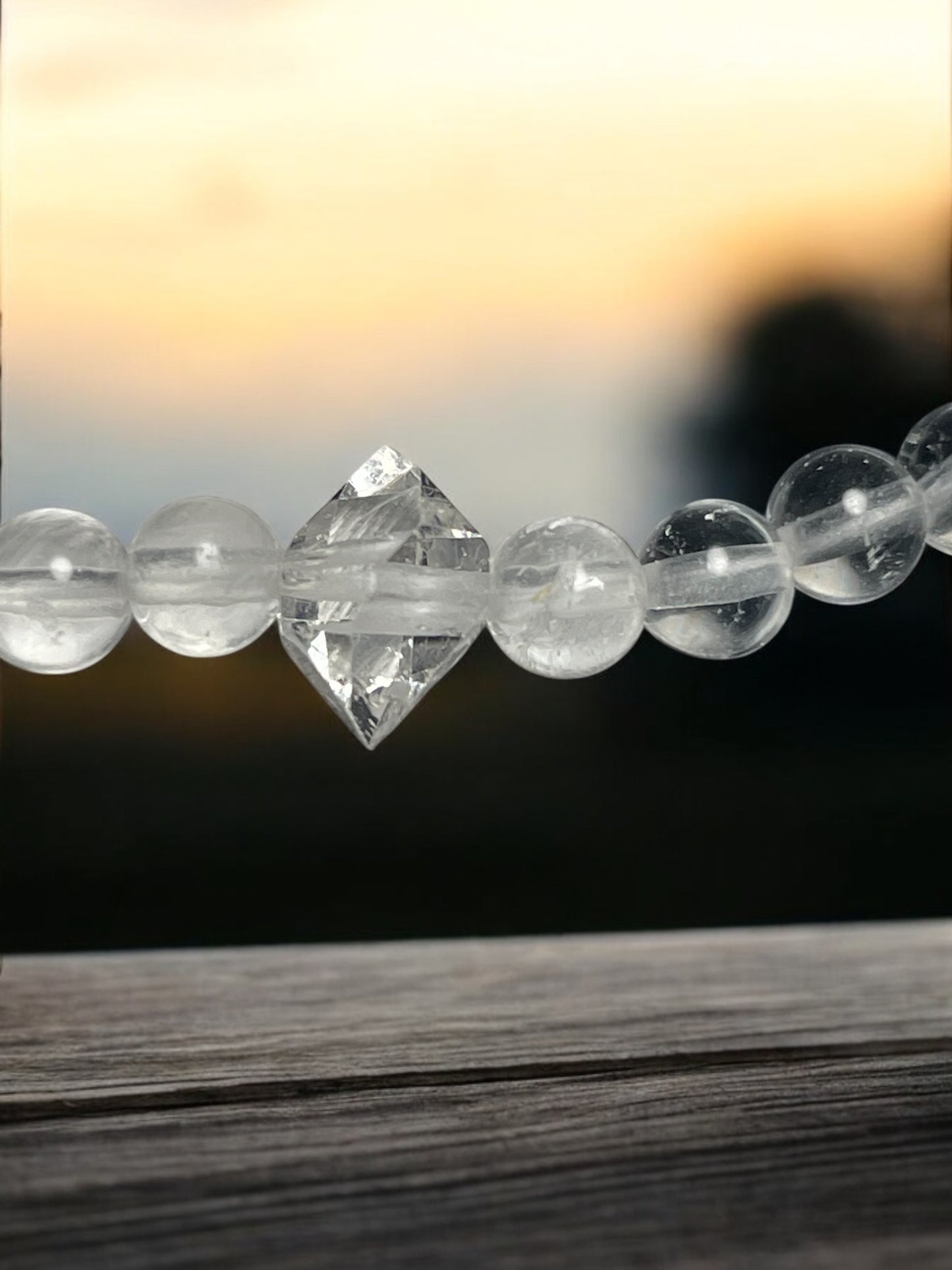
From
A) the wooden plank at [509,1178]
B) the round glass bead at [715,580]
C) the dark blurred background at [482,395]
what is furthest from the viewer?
Result: the dark blurred background at [482,395]

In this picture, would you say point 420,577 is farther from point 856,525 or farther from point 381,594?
point 856,525

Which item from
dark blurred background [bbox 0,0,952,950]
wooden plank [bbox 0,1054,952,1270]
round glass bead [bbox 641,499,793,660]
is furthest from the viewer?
dark blurred background [bbox 0,0,952,950]

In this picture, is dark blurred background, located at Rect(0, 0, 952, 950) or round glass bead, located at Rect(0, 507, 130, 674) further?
dark blurred background, located at Rect(0, 0, 952, 950)

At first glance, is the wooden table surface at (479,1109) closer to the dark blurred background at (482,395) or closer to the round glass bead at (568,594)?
the round glass bead at (568,594)

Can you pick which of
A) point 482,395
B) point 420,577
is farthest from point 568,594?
point 482,395

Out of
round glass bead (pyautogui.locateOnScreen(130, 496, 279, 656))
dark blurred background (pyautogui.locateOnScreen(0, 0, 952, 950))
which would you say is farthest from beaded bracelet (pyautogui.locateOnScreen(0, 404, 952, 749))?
dark blurred background (pyautogui.locateOnScreen(0, 0, 952, 950))

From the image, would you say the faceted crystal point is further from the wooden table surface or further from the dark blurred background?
the dark blurred background

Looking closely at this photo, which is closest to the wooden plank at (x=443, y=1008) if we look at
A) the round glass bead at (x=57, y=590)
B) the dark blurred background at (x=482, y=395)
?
the round glass bead at (x=57, y=590)

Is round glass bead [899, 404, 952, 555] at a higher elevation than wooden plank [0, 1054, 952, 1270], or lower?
higher

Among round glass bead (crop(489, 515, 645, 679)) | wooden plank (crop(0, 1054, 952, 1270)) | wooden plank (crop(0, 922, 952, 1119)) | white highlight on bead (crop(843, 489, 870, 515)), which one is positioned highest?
white highlight on bead (crop(843, 489, 870, 515))
